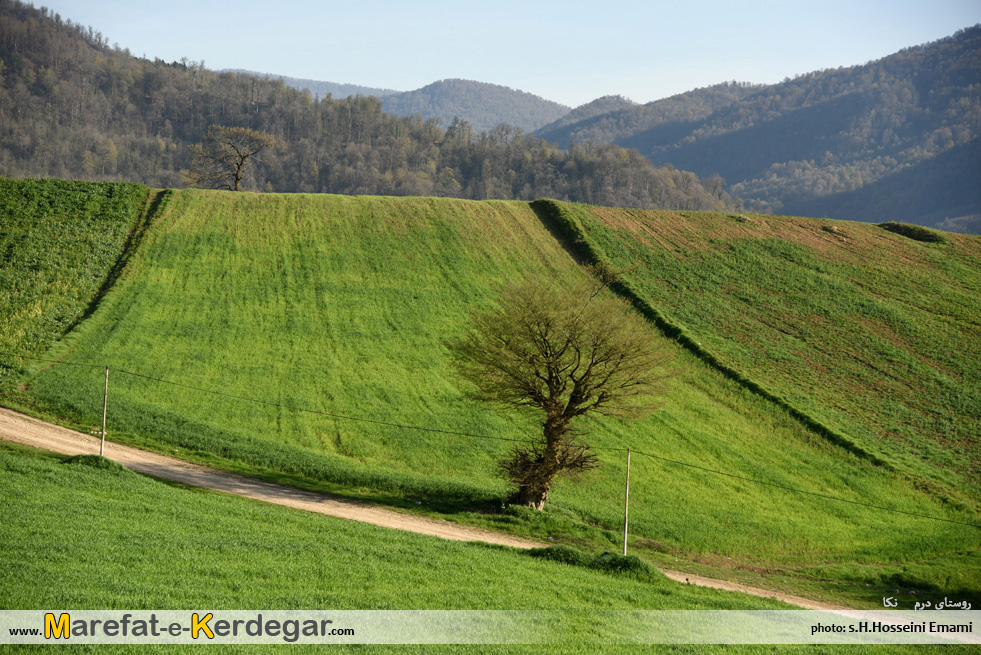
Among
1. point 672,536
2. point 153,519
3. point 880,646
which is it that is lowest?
point 672,536

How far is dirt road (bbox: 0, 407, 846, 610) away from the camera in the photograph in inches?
932

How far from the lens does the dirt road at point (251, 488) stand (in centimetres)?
2367

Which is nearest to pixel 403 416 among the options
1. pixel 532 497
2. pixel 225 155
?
pixel 532 497

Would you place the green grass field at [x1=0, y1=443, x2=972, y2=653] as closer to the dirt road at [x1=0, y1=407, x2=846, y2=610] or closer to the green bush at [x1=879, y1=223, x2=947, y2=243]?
the dirt road at [x1=0, y1=407, x2=846, y2=610]

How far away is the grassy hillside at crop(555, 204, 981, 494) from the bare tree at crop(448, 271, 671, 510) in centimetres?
1923

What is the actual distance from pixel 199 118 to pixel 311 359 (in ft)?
603

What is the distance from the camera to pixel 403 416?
35.2 metres

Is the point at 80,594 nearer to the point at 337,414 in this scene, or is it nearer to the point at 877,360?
the point at 337,414

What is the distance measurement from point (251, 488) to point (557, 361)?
42.5 feet

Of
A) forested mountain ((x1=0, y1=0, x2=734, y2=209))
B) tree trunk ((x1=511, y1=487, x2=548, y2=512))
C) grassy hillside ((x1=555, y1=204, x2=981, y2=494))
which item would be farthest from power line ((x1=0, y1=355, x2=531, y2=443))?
forested mountain ((x1=0, y1=0, x2=734, y2=209))

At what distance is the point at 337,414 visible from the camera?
34812 mm

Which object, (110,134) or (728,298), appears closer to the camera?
(728,298)

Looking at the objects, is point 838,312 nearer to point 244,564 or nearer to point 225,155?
point 244,564

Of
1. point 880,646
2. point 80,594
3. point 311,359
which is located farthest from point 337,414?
point 880,646
